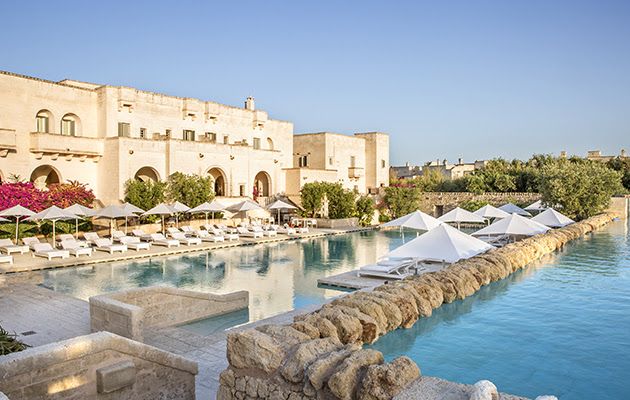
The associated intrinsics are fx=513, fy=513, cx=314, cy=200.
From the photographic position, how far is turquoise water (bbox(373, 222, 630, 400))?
27.6ft

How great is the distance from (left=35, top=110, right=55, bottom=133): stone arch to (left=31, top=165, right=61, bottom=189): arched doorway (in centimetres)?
214

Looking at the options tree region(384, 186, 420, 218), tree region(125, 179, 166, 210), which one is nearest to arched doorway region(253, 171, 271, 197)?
tree region(384, 186, 420, 218)

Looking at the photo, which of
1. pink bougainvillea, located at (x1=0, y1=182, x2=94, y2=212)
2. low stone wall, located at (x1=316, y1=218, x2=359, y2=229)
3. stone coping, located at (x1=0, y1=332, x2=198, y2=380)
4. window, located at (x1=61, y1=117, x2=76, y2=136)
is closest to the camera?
stone coping, located at (x1=0, y1=332, x2=198, y2=380)

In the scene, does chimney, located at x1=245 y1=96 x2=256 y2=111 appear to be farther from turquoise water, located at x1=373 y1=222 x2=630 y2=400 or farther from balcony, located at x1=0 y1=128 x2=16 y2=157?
turquoise water, located at x1=373 y1=222 x2=630 y2=400

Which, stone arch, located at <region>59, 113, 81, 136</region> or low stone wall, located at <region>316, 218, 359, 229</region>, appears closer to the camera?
stone arch, located at <region>59, 113, 81, 136</region>

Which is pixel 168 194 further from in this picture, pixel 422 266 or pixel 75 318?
pixel 75 318

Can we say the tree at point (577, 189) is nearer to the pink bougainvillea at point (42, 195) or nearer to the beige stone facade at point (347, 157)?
the beige stone facade at point (347, 157)

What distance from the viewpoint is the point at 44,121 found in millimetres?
29438

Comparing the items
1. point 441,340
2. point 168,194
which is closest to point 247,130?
point 168,194

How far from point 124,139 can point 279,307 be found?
67.0 feet

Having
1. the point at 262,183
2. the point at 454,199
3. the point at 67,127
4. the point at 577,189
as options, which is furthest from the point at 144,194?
the point at 577,189

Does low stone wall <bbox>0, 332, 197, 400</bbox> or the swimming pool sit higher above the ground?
low stone wall <bbox>0, 332, 197, 400</bbox>

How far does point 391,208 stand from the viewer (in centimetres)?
3894

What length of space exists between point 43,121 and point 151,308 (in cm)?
2356
